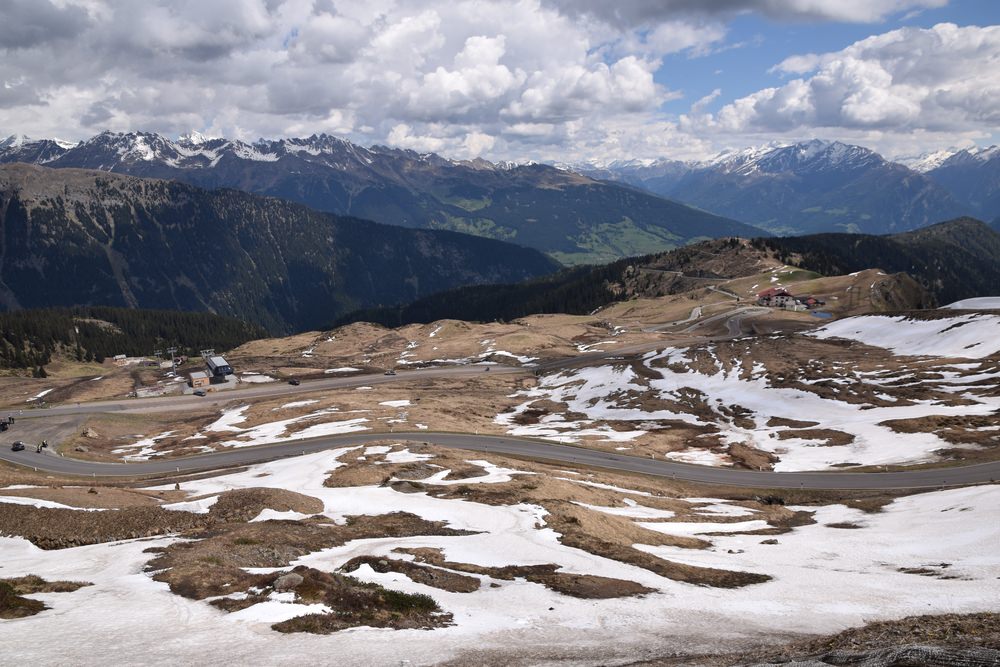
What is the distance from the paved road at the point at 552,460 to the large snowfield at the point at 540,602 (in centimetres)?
1740

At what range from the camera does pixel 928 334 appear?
10950 cm

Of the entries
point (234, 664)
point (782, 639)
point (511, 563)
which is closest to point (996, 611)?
point (782, 639)

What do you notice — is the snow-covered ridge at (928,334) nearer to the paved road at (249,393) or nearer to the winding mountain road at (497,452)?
the winding mountain road at (497,452)

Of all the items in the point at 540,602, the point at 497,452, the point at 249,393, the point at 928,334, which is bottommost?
the point at 497,452

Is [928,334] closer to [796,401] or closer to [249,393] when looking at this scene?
[796,401]

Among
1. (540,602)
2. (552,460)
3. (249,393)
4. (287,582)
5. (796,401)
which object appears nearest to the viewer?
(287,582)

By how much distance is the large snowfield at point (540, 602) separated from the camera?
789 inches

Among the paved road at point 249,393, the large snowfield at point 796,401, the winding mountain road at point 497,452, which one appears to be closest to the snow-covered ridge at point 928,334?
the large snowfield at point 796,401

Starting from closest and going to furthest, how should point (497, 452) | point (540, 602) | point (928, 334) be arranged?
1. point (540, 602)
2. point (497, 452)
3. point (928, 334)

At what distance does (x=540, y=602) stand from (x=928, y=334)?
114327 millimetres

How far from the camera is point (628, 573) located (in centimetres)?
3108

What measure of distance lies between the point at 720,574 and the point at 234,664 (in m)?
24.2

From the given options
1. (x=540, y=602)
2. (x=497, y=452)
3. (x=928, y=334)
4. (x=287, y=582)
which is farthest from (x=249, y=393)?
(x=928, y=334)

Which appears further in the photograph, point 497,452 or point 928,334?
point 928,334
